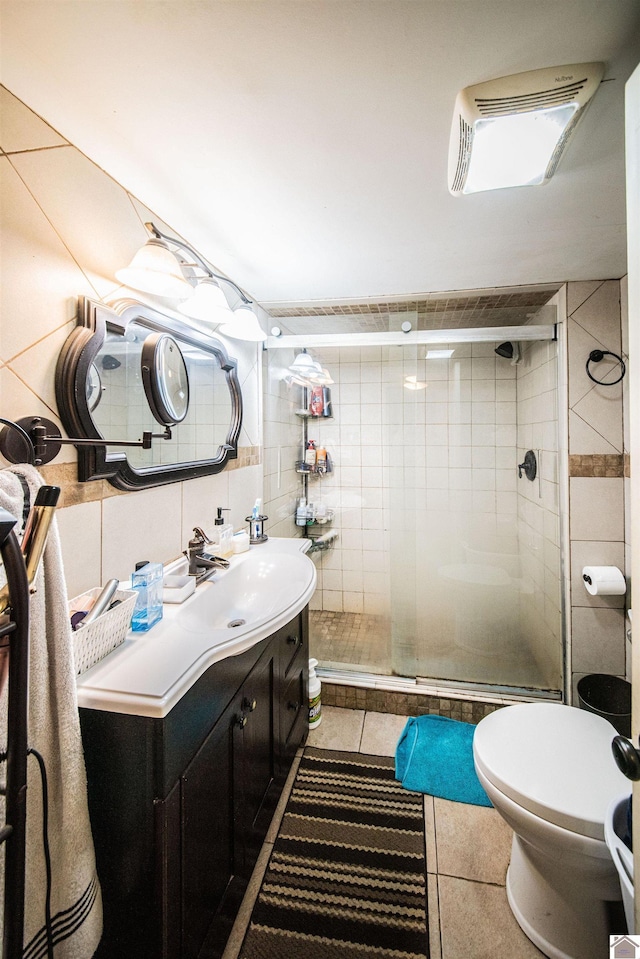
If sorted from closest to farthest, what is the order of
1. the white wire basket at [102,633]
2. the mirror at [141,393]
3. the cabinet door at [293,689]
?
the white wire basket at [102,633] < the mirror at [141,393] < the cabinet door at [293,689]

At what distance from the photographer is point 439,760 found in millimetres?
1741

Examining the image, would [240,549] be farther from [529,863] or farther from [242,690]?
[529,863]

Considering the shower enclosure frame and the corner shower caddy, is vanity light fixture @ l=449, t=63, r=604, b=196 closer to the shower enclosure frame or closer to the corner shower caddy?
the shower enclosure frame

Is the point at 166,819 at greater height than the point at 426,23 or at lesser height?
lesser

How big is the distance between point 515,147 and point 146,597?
1473mm

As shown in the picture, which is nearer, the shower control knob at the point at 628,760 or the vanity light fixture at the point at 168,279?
the shower control knob at the point at 628,760

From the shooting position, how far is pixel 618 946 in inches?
26.1

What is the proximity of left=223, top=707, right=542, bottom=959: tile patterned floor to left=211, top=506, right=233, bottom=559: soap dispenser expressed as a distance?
3.34 ft

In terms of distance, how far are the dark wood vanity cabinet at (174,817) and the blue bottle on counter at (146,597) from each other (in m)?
0.22

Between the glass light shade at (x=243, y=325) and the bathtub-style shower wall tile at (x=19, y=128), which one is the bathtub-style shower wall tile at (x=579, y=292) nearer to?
the glass light shade at (x=243, y=325)

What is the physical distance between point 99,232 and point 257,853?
6.48ft

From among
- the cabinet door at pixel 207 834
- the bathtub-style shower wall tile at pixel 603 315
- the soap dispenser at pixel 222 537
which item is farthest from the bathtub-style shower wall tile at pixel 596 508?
the cabinet door at pixel 207 834

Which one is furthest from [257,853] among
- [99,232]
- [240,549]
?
[99,232]

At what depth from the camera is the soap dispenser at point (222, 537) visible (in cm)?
157
